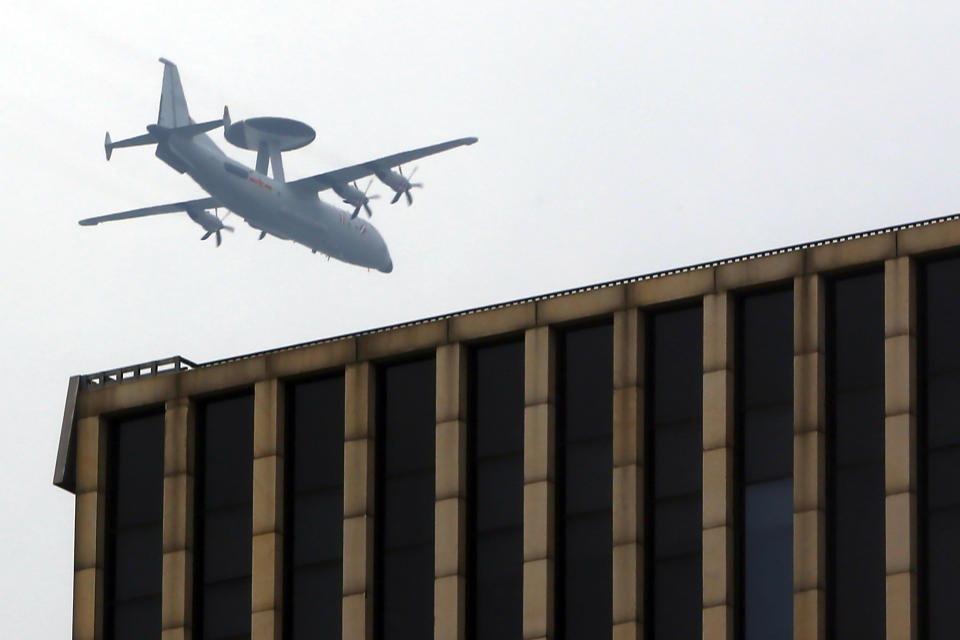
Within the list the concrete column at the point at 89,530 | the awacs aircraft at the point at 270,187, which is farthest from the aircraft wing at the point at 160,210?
the concrete column at the point at 89,530

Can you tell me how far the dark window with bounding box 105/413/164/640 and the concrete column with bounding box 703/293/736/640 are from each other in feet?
44.4

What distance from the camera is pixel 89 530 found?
48.6m

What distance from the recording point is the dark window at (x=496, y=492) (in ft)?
142

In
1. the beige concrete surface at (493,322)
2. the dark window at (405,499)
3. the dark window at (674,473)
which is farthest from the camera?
the beige concrete surface at (493,322)

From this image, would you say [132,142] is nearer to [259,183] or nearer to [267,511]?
[259,183]

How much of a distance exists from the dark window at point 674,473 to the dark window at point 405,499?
5.18 m

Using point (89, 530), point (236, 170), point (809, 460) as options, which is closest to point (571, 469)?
point (809, 460)

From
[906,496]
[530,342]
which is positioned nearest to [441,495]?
[530,342]

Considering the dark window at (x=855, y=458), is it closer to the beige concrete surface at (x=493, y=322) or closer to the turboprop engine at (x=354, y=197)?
the beige concrete surface at (x=493, y=322)

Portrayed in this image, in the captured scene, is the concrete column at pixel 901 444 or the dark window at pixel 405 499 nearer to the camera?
the concrete column at pixel 901 444

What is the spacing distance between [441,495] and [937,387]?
10697 mm

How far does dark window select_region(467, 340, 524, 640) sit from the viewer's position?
142 ft

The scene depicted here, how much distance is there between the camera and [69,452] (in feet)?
165

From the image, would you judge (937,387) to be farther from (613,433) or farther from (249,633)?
(249,633)
